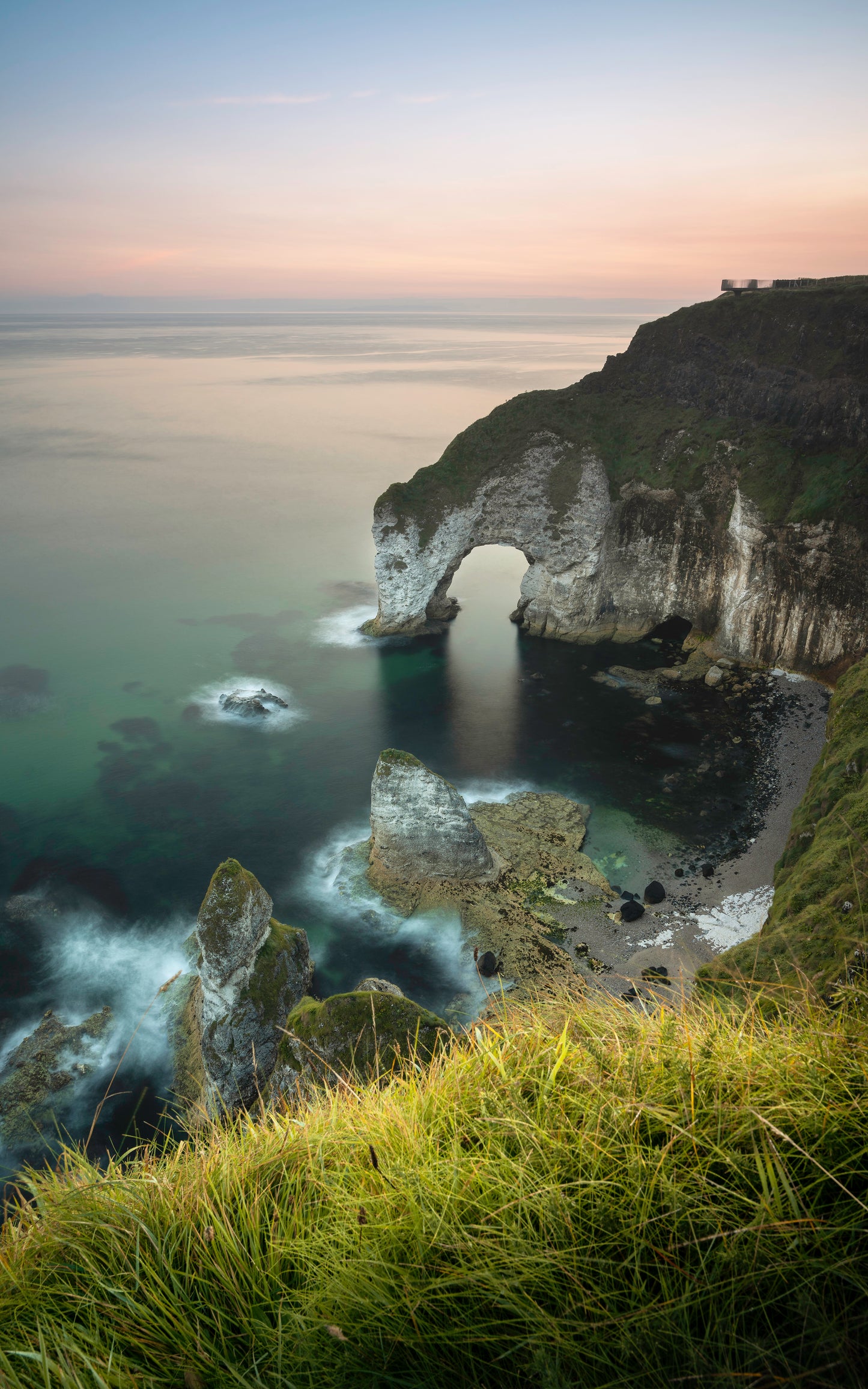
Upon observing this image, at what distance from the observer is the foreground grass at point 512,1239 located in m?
3.64

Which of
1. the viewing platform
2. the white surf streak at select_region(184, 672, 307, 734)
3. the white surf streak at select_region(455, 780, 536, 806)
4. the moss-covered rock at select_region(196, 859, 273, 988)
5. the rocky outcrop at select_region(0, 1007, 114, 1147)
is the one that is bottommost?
the rocky outcrop at select_region(0, 1007, 114, 1147)

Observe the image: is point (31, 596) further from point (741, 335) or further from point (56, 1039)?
point (741, 335)

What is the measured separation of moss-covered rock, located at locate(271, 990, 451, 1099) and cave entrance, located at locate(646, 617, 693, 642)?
45.8 meters

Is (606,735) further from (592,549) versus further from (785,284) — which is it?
(785,284)

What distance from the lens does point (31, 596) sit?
72.7 metres

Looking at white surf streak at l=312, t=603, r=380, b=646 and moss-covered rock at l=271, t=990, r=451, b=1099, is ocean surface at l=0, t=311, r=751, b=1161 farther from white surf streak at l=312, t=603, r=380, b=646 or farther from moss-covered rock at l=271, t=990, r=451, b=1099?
moss-covered rock at l=271, t=990, r=451, b=1099

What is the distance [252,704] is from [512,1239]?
155 feet

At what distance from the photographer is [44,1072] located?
81.7ft

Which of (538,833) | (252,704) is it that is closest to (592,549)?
(252,704)

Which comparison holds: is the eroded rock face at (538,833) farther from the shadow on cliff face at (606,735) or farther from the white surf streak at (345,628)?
the white surf streak at (345,628)

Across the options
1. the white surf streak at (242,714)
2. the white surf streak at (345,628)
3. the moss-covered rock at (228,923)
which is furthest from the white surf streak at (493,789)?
the white surf streak at (345,628)

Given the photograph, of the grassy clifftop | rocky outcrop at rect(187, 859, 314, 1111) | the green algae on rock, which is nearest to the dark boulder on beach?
the grassy clifftop

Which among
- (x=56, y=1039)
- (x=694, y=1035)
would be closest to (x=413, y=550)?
(x=56, y=1039)

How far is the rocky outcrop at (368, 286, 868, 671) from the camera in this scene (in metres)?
48.5
